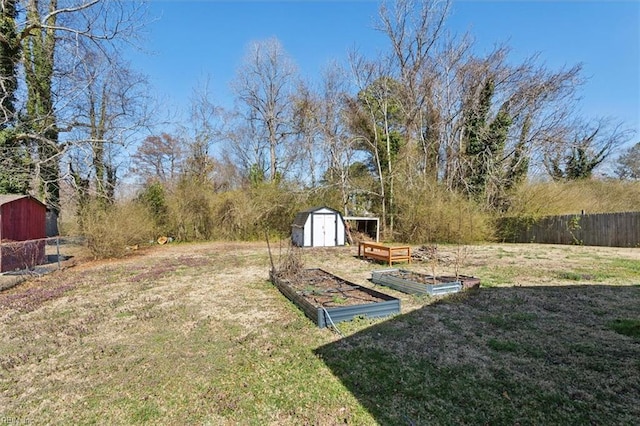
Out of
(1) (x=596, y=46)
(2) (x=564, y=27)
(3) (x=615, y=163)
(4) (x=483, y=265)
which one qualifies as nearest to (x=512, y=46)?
(1) (x=596, y=46)

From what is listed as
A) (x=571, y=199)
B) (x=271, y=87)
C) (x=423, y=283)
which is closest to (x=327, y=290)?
(x=423, y=283)

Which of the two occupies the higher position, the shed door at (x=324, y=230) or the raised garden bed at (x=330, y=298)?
the shed door at (x=324, y=230)

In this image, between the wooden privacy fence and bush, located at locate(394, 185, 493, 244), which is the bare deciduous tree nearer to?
bush, located at locate(394, 185, 493, 244)

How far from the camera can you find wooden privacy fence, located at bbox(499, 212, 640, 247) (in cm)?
1277

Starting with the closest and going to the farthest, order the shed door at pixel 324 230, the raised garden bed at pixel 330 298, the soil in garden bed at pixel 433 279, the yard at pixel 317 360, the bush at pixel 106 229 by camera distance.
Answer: the yard at pixel 317 360 < the raised garden bed at pixel 330 298 < the soil in garden bed at pixel 433 279 < the bush at pixel 106 229 < the shed door at pixel 324 230

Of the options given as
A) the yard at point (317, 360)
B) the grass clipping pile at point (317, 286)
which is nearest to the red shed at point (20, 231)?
the yard at point (317, 360)

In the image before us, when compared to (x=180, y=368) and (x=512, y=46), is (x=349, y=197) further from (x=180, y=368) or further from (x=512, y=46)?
(x=180, y=368)

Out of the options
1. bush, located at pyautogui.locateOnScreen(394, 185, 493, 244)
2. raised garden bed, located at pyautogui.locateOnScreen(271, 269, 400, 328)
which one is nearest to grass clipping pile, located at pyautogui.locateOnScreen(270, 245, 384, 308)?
raised garden bed, located at pyautogui.locateOnScreen(271, 269, 400, 328)

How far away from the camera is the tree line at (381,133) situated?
15.9m

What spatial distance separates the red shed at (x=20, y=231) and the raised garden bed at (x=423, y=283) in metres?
8.18

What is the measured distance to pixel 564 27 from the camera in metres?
11.0

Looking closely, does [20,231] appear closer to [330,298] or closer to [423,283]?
[330,298]

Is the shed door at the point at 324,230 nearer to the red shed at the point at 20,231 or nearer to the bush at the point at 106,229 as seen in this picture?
the bush at the point at 106,229

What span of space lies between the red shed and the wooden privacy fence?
1788cm
